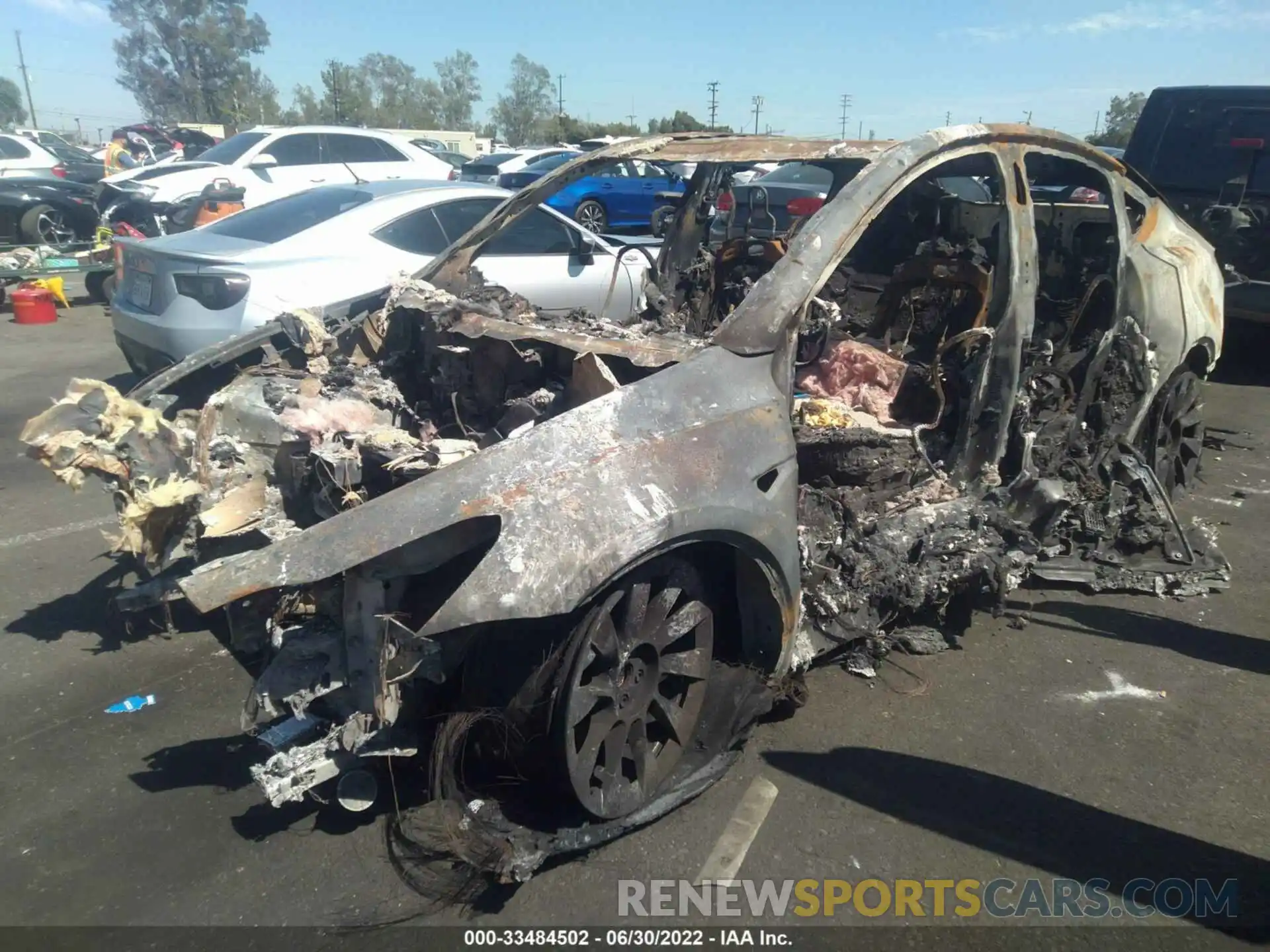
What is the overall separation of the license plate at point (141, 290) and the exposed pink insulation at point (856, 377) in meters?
4.60

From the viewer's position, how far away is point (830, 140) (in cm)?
384

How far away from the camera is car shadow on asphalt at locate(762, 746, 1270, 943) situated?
2613 millimetres

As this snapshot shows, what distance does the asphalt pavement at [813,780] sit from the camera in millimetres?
2549

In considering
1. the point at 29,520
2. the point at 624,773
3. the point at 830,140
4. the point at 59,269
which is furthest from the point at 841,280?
the point at 59,269

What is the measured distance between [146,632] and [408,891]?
2069 mm

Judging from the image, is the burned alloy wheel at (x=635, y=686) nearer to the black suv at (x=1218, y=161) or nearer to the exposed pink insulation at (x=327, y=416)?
the exposed pink insulation at (x=327, y=416)

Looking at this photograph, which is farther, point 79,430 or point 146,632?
point 146,632

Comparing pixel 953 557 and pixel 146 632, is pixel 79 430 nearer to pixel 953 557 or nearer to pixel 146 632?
pixel 146 632

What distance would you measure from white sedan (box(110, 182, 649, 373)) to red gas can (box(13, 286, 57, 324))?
15.9 ft

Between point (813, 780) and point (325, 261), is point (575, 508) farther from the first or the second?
point (325, 261)

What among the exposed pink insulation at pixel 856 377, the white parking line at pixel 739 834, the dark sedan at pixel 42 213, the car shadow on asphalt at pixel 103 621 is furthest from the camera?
the dark sedan at pixel 42 213

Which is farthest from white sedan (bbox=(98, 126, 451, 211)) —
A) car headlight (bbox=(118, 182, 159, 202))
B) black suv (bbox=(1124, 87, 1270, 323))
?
black suv (bbox=(1124, 87, 1270, 323))

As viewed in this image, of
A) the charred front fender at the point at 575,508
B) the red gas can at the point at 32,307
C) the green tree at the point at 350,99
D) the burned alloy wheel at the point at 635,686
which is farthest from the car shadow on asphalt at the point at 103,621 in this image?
the green tree at the point at 350,99

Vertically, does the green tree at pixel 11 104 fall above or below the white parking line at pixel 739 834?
above
